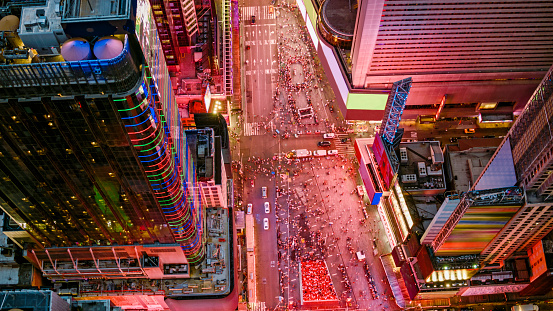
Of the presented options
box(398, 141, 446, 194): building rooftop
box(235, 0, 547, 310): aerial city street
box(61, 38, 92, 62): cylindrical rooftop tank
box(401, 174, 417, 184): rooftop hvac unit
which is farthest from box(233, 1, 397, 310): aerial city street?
box(61, 38, 92, 62): cylindrical rooftop tank

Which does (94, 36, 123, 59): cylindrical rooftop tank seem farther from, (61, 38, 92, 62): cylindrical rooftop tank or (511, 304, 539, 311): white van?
(511, 304, 539, 311): white van

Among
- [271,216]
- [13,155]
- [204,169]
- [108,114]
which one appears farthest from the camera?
[271,216]

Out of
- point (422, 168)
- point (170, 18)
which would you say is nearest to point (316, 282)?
point (422, 168)

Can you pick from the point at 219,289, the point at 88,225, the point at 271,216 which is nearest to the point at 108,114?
the point at 88,225

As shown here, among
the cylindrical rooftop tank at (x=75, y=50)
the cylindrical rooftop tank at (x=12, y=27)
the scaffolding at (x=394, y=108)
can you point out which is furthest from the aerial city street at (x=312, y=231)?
the cylindrical rooftop tank at (x=12, y=27)

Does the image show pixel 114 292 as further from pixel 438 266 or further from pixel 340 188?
pixel 438 266

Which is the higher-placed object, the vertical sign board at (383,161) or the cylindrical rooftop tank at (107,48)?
the vertical sign board at (383,161)

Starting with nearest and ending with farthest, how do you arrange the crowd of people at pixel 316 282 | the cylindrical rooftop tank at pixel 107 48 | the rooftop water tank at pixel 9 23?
the cylindrical rooftop tank at pixel 107 48, the rooftop water tank at pixel 9 23, the crowd of people at pixel 316 282

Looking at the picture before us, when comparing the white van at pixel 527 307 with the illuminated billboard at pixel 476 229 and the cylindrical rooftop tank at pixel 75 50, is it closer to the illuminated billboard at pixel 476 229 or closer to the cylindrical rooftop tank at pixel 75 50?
the illuminated billboard at pixel 476 229
